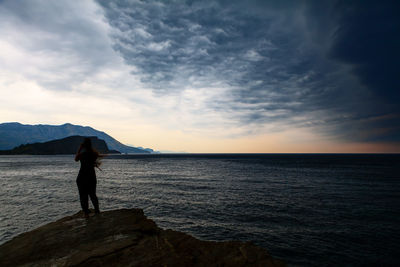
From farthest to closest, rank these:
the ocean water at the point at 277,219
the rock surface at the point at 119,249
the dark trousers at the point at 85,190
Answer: the ocean water at the point at 277,219 < the dark trousers at the point at 85,190 < the rock surface at the point at 119,249

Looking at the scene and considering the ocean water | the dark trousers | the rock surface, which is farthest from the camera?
the ocean water

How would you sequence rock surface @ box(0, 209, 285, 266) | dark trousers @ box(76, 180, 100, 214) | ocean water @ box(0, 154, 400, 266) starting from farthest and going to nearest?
1. ocean water @ box(0, 154, 400, 266)
2. dark trousers @ box(76, 180, 100, 214)
3. rock surface @ box(0, 209, 285, 266)

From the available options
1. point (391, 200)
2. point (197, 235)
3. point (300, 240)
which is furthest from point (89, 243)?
point (391, 200)

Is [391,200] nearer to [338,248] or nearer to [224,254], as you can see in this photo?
[338,248]

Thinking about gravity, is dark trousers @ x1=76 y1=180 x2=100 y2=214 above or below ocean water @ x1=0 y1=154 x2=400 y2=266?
above

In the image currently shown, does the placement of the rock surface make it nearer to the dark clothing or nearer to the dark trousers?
the dark trousers

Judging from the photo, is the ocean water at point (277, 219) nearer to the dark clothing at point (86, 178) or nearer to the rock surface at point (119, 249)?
the rock surface at point (119, 249)

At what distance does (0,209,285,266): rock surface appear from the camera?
5527mm

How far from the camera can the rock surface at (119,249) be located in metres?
5.53

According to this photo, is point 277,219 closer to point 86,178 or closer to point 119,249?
point 119,249

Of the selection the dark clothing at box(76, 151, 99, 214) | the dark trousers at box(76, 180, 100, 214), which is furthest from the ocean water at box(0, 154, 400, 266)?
the dark clothing at box(76, 151, 99, 214)

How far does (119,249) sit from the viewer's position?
596cm

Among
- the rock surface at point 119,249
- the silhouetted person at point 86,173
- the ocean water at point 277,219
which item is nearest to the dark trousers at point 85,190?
the silhouetted person at point 86,173

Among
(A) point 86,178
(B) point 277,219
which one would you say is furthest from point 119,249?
(B) point 277,219
